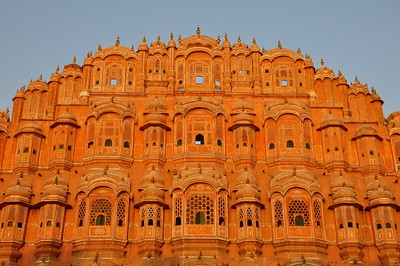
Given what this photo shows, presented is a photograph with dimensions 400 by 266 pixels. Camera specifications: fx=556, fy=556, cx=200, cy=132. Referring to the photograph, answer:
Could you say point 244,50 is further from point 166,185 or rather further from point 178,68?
point 166,185

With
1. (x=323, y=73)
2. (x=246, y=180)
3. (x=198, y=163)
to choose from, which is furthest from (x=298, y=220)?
(x=323, y=73)

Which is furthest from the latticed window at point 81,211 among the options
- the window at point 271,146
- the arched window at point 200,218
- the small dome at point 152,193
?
the window at point 271,146

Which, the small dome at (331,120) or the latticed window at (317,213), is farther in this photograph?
the small dome at (331,120)

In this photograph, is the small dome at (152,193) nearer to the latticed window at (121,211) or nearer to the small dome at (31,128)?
the latticed window at (121,211)

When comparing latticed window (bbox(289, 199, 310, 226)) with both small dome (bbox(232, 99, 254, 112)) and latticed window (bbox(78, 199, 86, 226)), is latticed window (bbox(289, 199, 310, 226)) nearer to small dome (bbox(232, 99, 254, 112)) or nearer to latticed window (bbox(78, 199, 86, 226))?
small dome (bbox(232, 99, 254, 112))

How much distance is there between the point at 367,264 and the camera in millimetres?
26547

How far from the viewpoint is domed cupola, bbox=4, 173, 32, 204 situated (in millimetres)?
27109

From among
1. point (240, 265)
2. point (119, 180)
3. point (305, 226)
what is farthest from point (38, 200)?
point (305, 226)

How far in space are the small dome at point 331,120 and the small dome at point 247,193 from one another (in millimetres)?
5804

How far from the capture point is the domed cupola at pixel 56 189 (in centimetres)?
2703

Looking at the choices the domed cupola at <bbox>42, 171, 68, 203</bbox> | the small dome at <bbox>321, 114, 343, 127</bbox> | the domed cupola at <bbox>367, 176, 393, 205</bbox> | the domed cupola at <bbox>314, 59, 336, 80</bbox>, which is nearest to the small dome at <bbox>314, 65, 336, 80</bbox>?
the domed cupola at <bbox>314, 59, 336, 80</bbox>

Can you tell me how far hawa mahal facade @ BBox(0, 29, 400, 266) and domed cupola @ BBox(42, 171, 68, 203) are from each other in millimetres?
71

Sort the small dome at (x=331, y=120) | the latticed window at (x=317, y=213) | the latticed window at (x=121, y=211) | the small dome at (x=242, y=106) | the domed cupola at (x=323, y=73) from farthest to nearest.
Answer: the domed cupola at (x=323, y=73) → the small dome at (x=242, y=106) → the small dome at (x=331, y=120) → the latticed window at (x=317, y=213) → the latticed window at (x=121, y=211)

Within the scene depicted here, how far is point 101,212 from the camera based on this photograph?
26984mm
